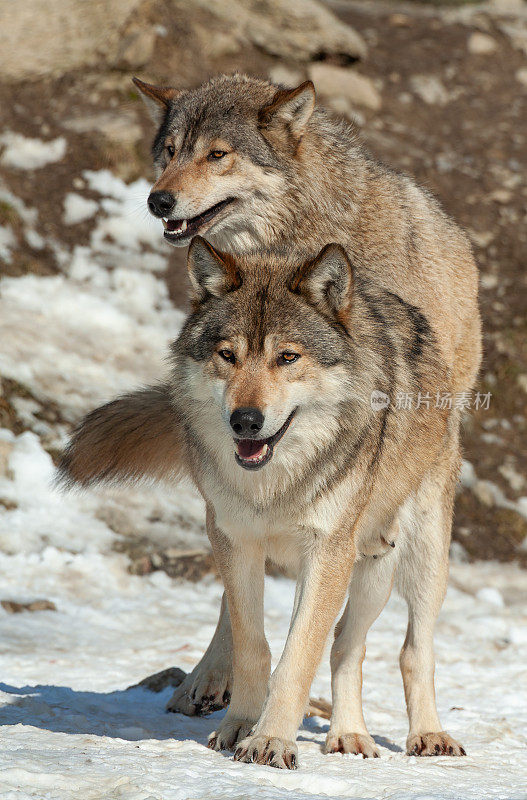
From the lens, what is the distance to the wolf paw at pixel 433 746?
4.44 metres

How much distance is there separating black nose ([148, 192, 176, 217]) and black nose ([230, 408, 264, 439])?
1735 millimetres

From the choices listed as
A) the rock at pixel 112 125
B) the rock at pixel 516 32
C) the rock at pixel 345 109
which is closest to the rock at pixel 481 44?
the rock at pixel 516 32

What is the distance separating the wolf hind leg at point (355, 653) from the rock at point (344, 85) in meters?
8.58

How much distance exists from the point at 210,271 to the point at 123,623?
278 centimetres

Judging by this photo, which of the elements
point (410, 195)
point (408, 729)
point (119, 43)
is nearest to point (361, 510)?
point (408, 729)

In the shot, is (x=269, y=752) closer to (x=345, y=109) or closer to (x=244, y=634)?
(x=244, y=634)

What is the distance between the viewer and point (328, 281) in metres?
3.96

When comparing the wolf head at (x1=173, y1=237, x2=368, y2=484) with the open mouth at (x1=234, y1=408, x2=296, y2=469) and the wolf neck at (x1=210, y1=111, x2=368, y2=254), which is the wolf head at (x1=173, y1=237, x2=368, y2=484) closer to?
the open mouth at (x1=234, y1=408, x2=296, y2=469)

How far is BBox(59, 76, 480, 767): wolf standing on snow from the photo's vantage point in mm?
3822

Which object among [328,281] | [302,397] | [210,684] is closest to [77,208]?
[210,684]

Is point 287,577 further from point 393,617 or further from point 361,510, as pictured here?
point 361,510

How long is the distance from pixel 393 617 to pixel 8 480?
2.76 metres

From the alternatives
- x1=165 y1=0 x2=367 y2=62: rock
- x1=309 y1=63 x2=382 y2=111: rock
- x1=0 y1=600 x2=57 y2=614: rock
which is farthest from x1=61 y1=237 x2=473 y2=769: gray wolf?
x1=309 y1=63 x2=382 y2=111: rock

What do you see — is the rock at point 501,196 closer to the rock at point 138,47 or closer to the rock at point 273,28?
the rock at point 273,28
